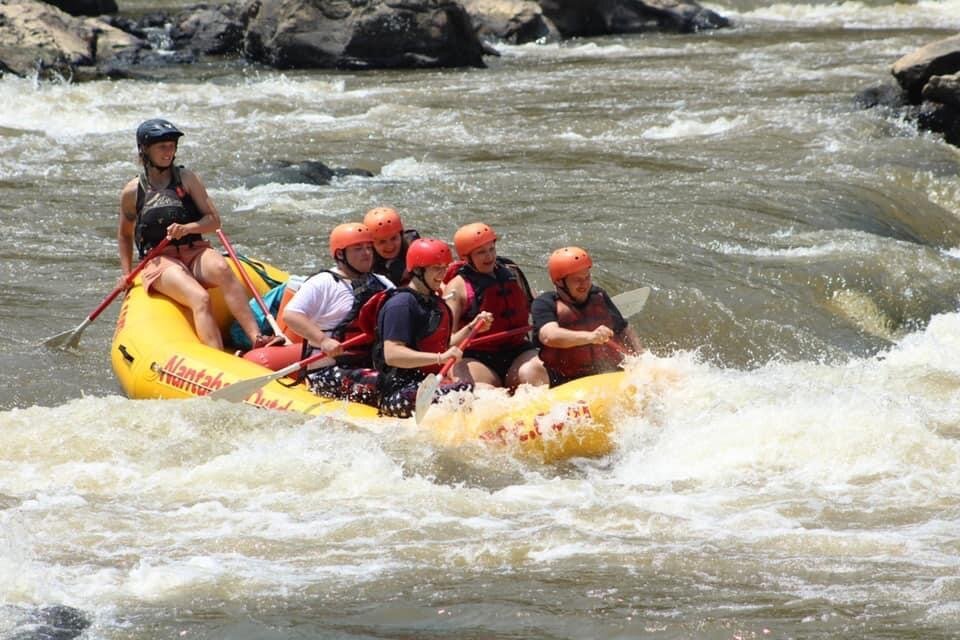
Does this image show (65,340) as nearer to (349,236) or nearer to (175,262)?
(175,262)

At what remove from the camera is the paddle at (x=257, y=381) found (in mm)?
6984

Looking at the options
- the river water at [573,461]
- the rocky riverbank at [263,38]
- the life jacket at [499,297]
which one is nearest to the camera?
the river water at [573,461]

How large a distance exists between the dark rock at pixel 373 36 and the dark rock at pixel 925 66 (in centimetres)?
776

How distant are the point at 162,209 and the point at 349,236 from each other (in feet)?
4.74

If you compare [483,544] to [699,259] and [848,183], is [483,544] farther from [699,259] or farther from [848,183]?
[848,183]

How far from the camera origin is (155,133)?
25.4ft

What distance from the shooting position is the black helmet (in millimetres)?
7750

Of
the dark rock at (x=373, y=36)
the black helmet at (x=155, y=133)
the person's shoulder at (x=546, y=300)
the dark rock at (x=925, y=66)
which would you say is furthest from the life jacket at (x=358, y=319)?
the dark rock at (x=373, y=36)

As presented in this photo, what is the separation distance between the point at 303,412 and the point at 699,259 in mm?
4245

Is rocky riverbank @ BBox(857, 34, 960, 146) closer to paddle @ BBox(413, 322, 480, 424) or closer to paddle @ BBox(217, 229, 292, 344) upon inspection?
paddle @ BBox(217, 229, 292, 344)

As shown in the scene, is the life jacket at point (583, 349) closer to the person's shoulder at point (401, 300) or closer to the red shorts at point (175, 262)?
the person's shoulder at point (401, 300)

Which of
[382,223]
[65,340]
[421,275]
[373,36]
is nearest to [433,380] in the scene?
[421,275]

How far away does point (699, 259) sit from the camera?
1030 cm

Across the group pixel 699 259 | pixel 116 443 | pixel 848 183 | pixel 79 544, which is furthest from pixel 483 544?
pixel 848 183
